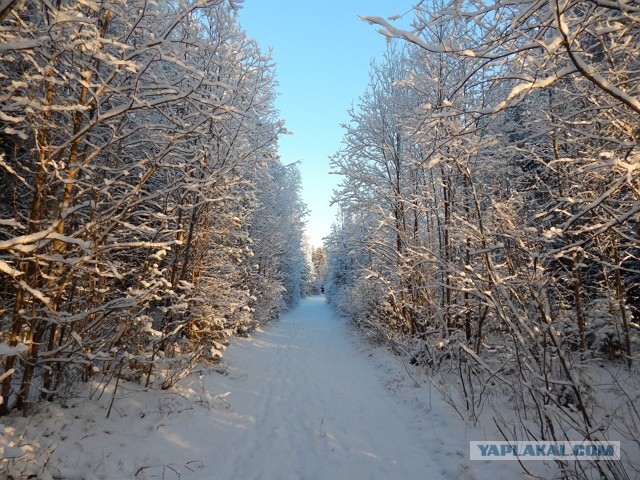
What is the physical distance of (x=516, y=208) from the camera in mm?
7359

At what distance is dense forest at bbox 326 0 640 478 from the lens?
216 centimetres

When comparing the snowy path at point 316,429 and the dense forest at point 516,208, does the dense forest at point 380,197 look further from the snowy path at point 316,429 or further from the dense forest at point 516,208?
the snowy path at point 316,429

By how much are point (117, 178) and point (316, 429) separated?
4.29m

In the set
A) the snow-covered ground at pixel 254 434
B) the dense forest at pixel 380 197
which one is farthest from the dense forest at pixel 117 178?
the snow-covered ground at pixel 254 434

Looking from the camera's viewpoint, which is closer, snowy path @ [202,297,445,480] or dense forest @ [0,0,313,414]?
dense forest @ [0,0,313,414]

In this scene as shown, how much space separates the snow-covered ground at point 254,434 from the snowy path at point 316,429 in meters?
0.02

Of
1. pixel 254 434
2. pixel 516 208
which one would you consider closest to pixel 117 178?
pixel 254 434

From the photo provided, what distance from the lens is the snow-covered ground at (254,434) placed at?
3281 millimetres

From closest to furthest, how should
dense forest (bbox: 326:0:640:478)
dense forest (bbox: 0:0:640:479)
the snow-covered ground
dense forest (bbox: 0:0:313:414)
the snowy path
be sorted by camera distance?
dense forest (bbox: 326:0:640:478) → dense forest (bbox: 0:0:640:479) → dense forest (bbox: 0:0:313:414) → the snow-covered ground → the snowy path

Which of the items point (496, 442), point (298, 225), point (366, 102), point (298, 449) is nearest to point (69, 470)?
point (298, 449)

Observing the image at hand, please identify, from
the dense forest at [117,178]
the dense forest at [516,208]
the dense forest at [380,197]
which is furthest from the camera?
the dense forest at [117,178]

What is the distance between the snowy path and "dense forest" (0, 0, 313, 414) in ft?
5.10

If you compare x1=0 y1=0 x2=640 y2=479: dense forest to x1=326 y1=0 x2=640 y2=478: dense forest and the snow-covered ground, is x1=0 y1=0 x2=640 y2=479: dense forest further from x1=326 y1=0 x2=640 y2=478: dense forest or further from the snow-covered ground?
the snow-covered ground

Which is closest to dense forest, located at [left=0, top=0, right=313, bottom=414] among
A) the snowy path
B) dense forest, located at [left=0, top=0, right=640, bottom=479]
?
dense forest, located at [left=0, top=0, right=640, bottom=479]
